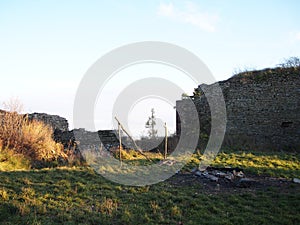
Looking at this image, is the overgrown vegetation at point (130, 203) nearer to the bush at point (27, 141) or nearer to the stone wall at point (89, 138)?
the bush at point (27, 141)

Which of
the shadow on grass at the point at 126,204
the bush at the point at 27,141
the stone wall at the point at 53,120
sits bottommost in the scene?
the shadow on grass at the point at 126,204

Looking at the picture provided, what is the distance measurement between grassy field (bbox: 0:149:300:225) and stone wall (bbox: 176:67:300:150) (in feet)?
25.3

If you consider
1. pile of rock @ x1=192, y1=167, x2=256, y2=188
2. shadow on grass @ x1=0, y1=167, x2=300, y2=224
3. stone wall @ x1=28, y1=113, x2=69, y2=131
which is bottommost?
shadow on grass @ x1=0, y1=167, x2=300, y2=224

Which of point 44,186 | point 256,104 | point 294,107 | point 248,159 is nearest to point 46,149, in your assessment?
point 44,186

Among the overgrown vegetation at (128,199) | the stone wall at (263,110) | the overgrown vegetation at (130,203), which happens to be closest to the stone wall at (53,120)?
the overgrown vegetation at (128,199)

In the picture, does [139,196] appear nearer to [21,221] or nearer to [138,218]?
[138,218]

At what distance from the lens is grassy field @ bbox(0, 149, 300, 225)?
543 centimetres

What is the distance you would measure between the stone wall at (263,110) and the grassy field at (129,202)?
770cm

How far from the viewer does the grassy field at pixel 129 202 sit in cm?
543

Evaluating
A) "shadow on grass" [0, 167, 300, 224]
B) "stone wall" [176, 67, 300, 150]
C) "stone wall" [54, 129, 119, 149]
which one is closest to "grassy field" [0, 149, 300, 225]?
"shadow on grass" [0, 167, 300, 224]

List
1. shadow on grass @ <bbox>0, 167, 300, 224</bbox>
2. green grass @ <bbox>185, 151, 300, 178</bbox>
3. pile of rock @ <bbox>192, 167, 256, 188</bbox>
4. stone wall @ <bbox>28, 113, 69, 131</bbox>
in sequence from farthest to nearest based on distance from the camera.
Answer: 1. stone wall @ <bbox>28, 113, 69, 131</bbox>
2. green grass @ <bbox>185, 151, 300, 178</bbox>
3. pile of rock @ <bbox>192, 167, 256, 188</bbox>
4. shadow on grass @ <bbox>0, 167, 300, 224</bbox>

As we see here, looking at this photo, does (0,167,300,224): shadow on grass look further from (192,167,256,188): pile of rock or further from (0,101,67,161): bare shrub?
(0,101,67,161): bare shrub

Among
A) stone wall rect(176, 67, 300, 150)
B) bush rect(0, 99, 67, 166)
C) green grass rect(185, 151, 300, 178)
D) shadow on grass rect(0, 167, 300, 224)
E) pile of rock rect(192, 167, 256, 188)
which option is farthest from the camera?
stone wall rect(176, 67, 300, 150)

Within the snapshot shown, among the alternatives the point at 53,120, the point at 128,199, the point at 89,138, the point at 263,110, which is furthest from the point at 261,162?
the point at 53,120
